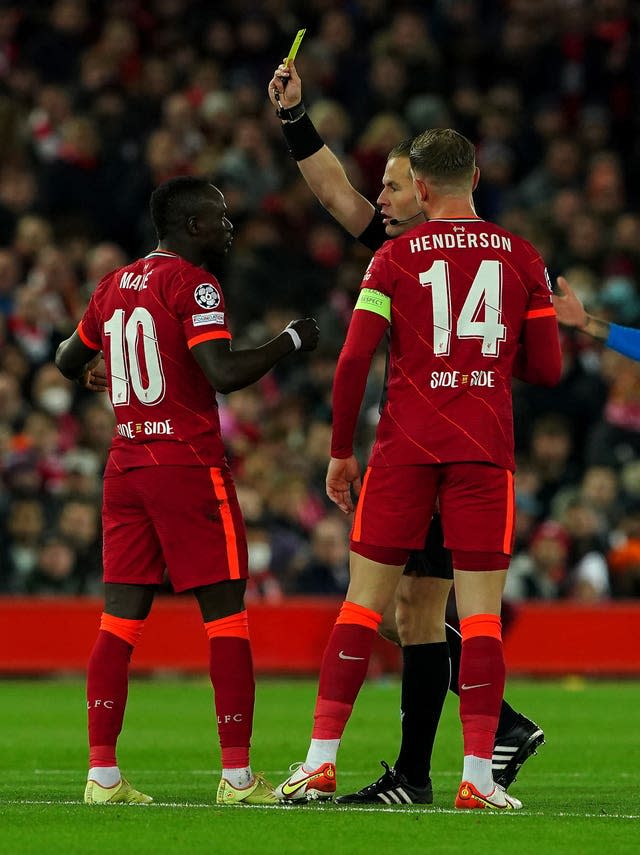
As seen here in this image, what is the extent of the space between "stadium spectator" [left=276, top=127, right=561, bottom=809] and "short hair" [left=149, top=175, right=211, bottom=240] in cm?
79

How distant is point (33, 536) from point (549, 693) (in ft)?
14.4

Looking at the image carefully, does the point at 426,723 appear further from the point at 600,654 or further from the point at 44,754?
the point at 600,654

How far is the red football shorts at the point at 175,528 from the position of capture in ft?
23.2

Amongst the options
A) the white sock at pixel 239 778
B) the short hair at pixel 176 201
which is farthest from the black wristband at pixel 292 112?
the white sock at pixel 239 778

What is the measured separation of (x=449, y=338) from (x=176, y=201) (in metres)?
1.25

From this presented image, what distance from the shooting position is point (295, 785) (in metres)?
6.87

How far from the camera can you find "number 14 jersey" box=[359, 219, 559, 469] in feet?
22.6

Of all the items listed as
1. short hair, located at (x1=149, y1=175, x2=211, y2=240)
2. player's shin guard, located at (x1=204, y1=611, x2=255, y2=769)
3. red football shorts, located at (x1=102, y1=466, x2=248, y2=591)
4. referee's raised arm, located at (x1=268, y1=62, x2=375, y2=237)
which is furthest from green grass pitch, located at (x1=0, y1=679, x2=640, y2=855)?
referee's raised arm, located at (x1=268, y1=62, x2=375, y2=237)

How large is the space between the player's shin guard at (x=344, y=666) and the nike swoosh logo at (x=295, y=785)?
14 cm

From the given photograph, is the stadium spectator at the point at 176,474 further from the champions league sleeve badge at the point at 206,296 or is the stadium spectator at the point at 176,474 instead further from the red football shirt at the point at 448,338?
the red football shirt at the point at 448,338

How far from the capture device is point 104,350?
7.34 meters

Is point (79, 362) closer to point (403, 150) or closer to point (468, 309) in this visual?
point (403, 150)

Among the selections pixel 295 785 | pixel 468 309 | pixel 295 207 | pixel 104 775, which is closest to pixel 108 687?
pixel 104 775

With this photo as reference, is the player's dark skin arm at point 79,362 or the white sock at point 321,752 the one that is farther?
the player's dark skin arm at point 79,362
